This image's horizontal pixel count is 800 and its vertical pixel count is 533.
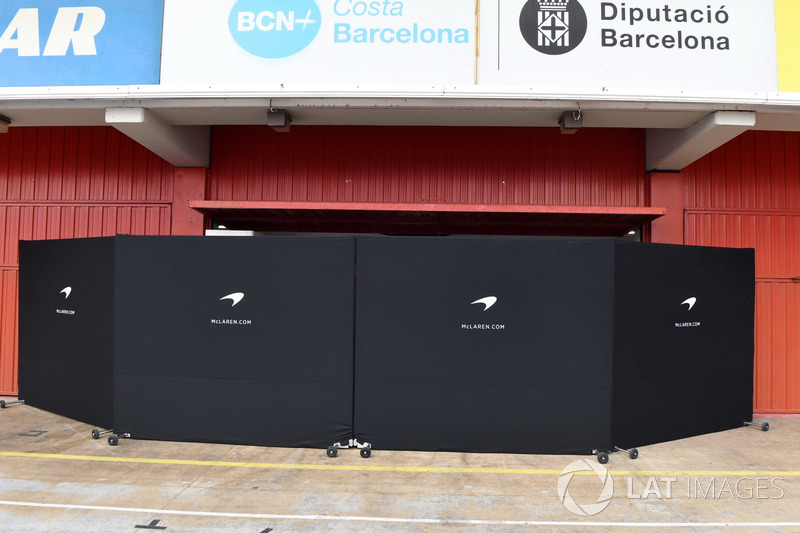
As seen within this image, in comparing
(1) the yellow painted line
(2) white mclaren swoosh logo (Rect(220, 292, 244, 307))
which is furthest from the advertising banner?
(1) the yellow painted line

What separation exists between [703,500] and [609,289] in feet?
7.99

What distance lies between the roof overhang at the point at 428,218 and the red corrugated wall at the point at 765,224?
4.82 feet

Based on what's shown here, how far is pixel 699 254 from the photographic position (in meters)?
6.77

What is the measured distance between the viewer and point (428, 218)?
26.7 ft

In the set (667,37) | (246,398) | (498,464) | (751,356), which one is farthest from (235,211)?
(751,356)

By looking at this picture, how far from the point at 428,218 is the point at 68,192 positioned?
6798mm

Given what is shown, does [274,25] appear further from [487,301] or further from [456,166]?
[487,301]

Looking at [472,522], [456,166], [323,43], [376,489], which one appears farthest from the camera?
[456,166]

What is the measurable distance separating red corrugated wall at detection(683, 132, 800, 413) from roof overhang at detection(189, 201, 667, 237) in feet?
4.82

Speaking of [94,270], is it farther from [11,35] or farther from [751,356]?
[751,356]

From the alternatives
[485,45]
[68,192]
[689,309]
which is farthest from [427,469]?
[68,192]

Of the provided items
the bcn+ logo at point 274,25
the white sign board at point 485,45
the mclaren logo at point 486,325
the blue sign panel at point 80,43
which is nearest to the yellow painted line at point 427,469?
the mclaren logo at point 486,325

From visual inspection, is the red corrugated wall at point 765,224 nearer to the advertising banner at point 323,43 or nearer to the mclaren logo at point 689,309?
the mclaren logo at point 689,309

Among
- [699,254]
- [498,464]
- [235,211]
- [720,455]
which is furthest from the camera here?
[235,211]
